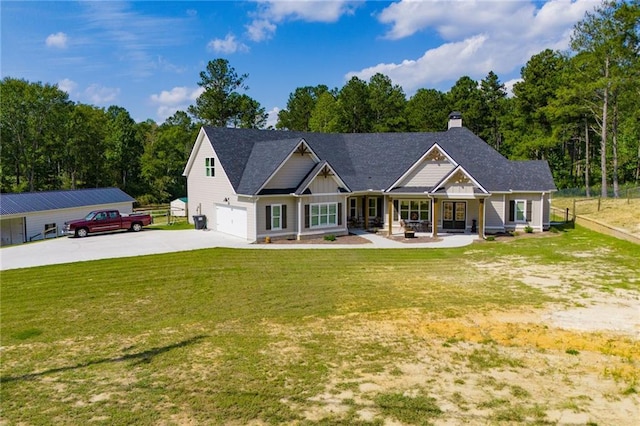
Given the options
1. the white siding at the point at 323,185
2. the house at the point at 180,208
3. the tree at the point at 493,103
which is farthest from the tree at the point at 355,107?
the white siding at the point at 323,185

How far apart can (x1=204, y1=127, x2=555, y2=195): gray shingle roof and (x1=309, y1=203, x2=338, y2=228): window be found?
9.38 ft

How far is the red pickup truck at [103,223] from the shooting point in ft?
91.6

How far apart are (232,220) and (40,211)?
14.0 metres

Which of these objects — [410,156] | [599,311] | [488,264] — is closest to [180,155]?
[410,156]

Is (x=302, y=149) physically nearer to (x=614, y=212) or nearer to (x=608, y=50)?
(x=614, y=212)

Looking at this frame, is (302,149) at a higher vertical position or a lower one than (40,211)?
higher

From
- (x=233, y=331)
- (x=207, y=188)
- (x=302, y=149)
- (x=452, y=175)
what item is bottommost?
(x=233, y=331)

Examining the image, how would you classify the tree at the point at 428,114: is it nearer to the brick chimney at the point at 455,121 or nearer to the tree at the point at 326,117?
the tree at the point at 326,117

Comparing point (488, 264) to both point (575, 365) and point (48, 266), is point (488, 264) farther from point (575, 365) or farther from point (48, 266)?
point (48, 266)

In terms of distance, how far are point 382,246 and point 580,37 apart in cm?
3175

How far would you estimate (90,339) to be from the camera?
10.9 m

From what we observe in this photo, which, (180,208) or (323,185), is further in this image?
(180,208)

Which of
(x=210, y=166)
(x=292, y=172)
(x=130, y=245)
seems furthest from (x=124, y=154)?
(x=292, y=172)

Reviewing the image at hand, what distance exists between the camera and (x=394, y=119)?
6244 centimetres
